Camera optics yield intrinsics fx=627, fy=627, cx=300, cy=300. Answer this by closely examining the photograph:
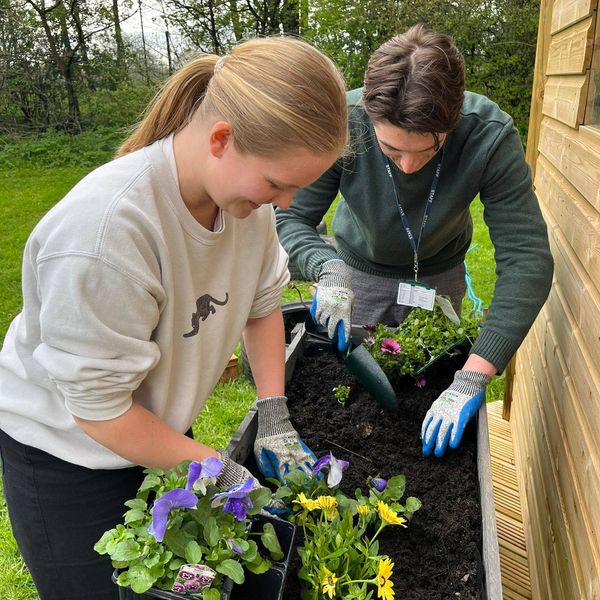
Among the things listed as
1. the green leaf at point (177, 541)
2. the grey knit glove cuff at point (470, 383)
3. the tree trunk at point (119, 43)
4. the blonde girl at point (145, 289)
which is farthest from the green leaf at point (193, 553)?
the tree trunk at point (119, 43)

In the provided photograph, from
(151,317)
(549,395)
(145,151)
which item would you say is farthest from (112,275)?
(549,395)

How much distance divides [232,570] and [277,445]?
525 mm

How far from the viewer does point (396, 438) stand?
1.89 metres

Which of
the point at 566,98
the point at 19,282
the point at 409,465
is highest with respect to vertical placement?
the point at 566,98

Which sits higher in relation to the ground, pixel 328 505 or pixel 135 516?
pixel 135 516

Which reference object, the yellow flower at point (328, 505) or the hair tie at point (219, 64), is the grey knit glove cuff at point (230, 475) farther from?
the hair tie at point (219, 64)

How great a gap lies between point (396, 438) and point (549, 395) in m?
0.60

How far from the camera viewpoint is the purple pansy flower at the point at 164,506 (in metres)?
1.01

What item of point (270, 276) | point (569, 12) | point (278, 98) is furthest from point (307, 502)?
point (569, 12)

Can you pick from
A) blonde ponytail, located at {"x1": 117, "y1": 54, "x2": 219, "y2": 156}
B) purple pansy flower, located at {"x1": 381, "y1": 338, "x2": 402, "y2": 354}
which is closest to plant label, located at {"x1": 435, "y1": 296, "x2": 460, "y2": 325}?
purple pansy flower, located at {"x1": 381, "y1": 338, "x2": 402, "y2": 354}

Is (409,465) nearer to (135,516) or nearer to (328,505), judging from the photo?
(328,505)

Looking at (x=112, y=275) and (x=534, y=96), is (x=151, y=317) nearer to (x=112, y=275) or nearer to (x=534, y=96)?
(x=112, y=275)

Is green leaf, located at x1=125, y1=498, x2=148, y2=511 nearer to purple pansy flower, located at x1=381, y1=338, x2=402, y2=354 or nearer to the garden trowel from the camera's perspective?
the garden trowel

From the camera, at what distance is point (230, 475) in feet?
4.19
